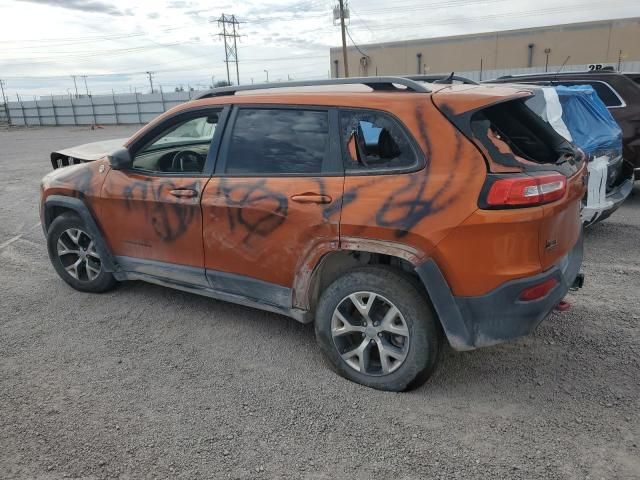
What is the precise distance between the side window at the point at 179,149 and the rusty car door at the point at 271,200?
10.6 inches

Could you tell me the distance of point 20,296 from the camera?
469 centimetres

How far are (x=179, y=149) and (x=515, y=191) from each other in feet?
8.94

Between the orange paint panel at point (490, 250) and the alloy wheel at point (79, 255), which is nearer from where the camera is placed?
the orange paint panel at point (490, 250)

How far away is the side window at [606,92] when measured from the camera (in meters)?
7.26

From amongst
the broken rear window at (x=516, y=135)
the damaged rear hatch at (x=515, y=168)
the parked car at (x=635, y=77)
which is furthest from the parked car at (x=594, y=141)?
the parked car at (x=635, y=77)

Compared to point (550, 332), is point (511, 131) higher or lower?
higher

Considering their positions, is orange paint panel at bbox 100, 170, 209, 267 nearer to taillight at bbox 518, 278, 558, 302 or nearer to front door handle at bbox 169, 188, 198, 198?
front door handle at bbox 169, 188, 198, 198

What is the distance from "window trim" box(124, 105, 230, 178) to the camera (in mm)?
3531

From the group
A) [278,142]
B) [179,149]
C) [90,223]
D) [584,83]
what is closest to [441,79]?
[278,142]

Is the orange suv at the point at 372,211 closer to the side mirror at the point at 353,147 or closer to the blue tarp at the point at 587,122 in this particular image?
the side mirror at the point at 353,147

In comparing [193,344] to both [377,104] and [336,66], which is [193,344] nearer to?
[377,104]

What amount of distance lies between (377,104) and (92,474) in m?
2.41

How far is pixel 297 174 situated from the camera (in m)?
3.15

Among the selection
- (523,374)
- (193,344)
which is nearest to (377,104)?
(523,374)
